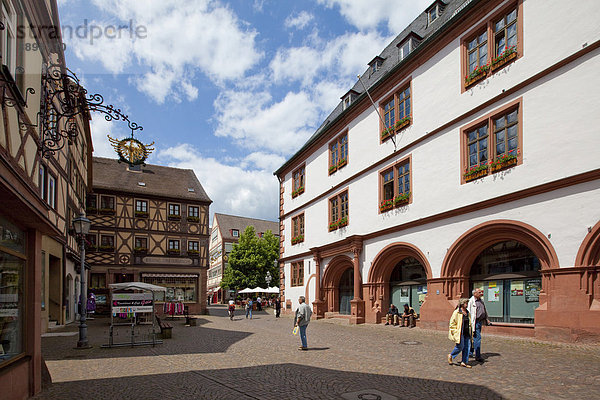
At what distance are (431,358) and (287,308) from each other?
21.2 metres

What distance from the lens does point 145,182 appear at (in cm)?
3612

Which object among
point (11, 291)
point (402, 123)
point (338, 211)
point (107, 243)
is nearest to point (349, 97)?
point (338, 211)

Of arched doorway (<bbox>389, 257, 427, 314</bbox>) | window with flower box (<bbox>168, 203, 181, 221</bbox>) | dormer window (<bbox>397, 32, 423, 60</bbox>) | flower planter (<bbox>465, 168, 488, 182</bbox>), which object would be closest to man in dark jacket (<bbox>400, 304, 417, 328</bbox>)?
arched doorway (<bbox>389, 257, 427, 314</bbox>)

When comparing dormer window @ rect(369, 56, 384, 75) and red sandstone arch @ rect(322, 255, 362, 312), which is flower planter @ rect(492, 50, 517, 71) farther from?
red sandstone arch @ rect(322, 255, 362, 312)

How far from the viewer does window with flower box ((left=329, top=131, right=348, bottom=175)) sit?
24969 mm

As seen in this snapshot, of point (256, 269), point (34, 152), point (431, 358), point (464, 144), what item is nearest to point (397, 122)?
point (464, 144)

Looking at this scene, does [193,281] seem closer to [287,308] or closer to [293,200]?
[287,308]

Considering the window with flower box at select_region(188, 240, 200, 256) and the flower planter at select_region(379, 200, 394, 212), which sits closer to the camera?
the flower planter at select_region(379, 200, 394, 212)

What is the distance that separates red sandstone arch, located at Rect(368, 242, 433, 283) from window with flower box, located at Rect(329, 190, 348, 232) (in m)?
3.84

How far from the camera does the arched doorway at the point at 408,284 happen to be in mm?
18984

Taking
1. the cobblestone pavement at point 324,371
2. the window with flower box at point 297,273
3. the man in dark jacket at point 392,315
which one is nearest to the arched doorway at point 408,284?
the man in dark jacket at point 392,315

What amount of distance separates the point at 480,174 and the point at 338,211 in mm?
10978

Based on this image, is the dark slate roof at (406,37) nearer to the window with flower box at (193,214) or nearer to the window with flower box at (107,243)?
the window with flower box at (193,214)

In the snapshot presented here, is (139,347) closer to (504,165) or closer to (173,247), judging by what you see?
(504,165)
